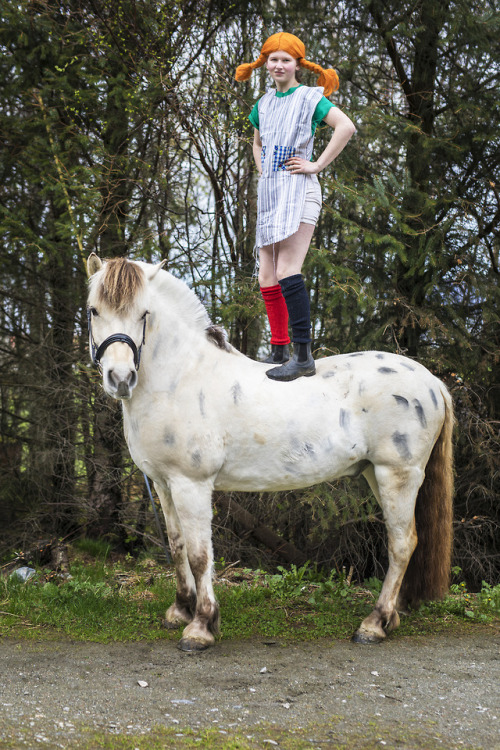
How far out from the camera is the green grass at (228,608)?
13.9 feet

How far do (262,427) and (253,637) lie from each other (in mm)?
1375

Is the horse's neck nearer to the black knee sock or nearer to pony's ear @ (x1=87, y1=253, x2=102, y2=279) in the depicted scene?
pony's ear @ (x1=87, y1=253, x2=102, y2=279)

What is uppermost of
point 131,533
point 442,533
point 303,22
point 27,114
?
point 303,22

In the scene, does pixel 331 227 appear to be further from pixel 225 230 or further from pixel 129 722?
pixel 129 722

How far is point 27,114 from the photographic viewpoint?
7.80 meters

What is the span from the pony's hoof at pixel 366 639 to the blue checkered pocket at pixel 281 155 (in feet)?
9.36

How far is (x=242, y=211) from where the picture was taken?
23.9ft

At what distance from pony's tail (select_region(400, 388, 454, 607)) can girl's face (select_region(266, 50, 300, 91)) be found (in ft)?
7.01

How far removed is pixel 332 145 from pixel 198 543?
2.40 metres

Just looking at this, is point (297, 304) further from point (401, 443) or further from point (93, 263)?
point (93, 263)

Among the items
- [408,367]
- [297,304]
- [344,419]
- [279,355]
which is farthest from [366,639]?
[297,304]

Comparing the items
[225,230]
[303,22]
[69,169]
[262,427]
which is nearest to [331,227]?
[225,230]

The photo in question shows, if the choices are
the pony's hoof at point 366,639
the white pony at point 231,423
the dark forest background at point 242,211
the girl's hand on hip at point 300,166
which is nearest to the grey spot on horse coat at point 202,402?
the white pony at point 231,423

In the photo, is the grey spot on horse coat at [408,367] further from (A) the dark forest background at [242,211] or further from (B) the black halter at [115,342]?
(B) the black halter at [115,342]
